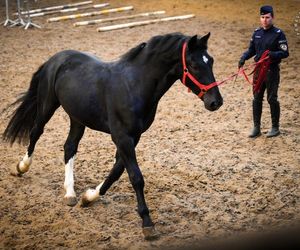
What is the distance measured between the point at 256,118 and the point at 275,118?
0.26 metres

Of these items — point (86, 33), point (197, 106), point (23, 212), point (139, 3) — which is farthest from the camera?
point (139, 3)

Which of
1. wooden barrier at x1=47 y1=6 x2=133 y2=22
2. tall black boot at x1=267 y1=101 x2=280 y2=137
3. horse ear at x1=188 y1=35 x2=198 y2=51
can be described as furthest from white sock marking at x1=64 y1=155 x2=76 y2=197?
wooden barrier at x1=47 y1=6 x2=133 y2=22

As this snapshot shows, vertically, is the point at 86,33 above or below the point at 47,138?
above

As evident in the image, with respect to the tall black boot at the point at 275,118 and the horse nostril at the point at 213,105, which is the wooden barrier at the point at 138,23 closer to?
the tall black boot at the point at 275,118

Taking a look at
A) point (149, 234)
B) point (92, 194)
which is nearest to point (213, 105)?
point (149, 234)

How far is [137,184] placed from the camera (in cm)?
362

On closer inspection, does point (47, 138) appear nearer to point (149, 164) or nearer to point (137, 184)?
point (149, 164)

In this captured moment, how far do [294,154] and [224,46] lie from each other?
18.1 feet

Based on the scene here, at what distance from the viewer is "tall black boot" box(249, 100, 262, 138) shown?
5.75 metres

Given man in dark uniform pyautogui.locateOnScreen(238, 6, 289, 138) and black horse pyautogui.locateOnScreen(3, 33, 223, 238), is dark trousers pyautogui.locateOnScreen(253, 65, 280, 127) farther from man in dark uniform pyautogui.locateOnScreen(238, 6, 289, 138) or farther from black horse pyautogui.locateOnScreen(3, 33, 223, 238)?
black horse pyautogui.locateOnScreen(3, 33, 223, 238)

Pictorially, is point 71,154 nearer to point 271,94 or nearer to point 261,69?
point 261,69

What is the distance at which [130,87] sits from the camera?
3.61 metres

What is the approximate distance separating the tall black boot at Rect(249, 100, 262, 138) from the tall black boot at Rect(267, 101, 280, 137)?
0.50 feet

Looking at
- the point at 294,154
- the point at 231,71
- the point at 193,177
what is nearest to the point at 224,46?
the point at 231,71
